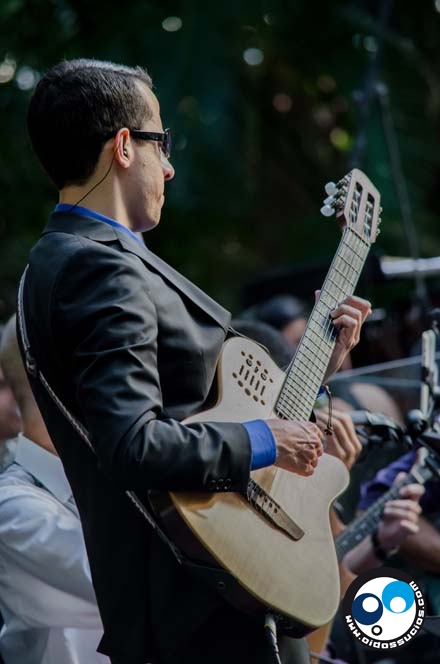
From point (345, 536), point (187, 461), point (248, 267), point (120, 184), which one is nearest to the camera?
point (187, 461)

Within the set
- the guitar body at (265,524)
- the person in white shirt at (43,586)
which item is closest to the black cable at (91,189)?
the guitar body at (265,524)

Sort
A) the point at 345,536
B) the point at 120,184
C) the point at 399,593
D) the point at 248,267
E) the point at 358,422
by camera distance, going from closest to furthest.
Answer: the point at 120,184 → the point at 399,593 → the point at 358,422 → the point at 345,536 → the point at 248,267

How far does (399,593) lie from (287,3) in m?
6.48

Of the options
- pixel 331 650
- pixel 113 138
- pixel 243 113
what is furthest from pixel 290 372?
pixel 243 113

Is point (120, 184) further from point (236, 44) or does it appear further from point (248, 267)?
point (248, 267)

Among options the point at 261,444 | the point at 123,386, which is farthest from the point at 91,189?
the point at 261,444

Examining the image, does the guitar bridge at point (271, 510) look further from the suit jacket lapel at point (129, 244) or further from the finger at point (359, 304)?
the finger at point (359, 304)

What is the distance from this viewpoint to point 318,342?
→ 8.25ft

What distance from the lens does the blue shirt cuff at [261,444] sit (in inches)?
84.9

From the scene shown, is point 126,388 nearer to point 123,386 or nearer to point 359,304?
point 123,386

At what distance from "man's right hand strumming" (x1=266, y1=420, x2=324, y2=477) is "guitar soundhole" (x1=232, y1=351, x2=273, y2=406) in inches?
4.9

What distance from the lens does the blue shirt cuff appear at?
216cm

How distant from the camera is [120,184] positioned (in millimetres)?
2363

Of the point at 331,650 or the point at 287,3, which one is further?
the point at 287,3
